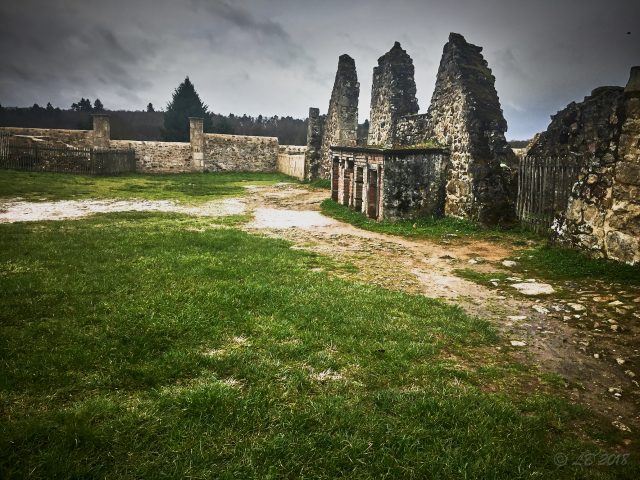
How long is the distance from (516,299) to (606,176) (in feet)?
11.8

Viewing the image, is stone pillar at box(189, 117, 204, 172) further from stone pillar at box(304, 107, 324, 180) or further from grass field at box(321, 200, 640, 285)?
grass field at box(321, 200, 640, 285)

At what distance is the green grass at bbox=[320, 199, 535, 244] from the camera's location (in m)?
10.7

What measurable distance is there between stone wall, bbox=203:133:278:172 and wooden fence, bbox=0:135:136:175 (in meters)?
6.88

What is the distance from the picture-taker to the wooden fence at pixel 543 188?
922 cm

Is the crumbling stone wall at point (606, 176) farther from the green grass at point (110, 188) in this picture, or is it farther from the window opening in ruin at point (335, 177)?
the green grass at point (110, 188)

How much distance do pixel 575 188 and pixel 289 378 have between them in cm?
770

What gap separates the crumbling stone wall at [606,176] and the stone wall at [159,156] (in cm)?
2490

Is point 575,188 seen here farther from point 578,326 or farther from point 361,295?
point 361,295

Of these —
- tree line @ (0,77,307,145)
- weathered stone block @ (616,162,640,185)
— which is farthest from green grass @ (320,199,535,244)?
tree line @ (0,77,307,145)

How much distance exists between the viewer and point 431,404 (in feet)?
11.0

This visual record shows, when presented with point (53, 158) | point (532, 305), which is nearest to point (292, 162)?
point (53, 158)

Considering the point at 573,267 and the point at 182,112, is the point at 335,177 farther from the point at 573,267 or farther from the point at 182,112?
the point at 182,112

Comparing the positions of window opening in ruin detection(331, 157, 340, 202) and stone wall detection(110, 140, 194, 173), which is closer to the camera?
window opening in ruin detection(331, 157, 340, 202)

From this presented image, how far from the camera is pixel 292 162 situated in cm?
2831
